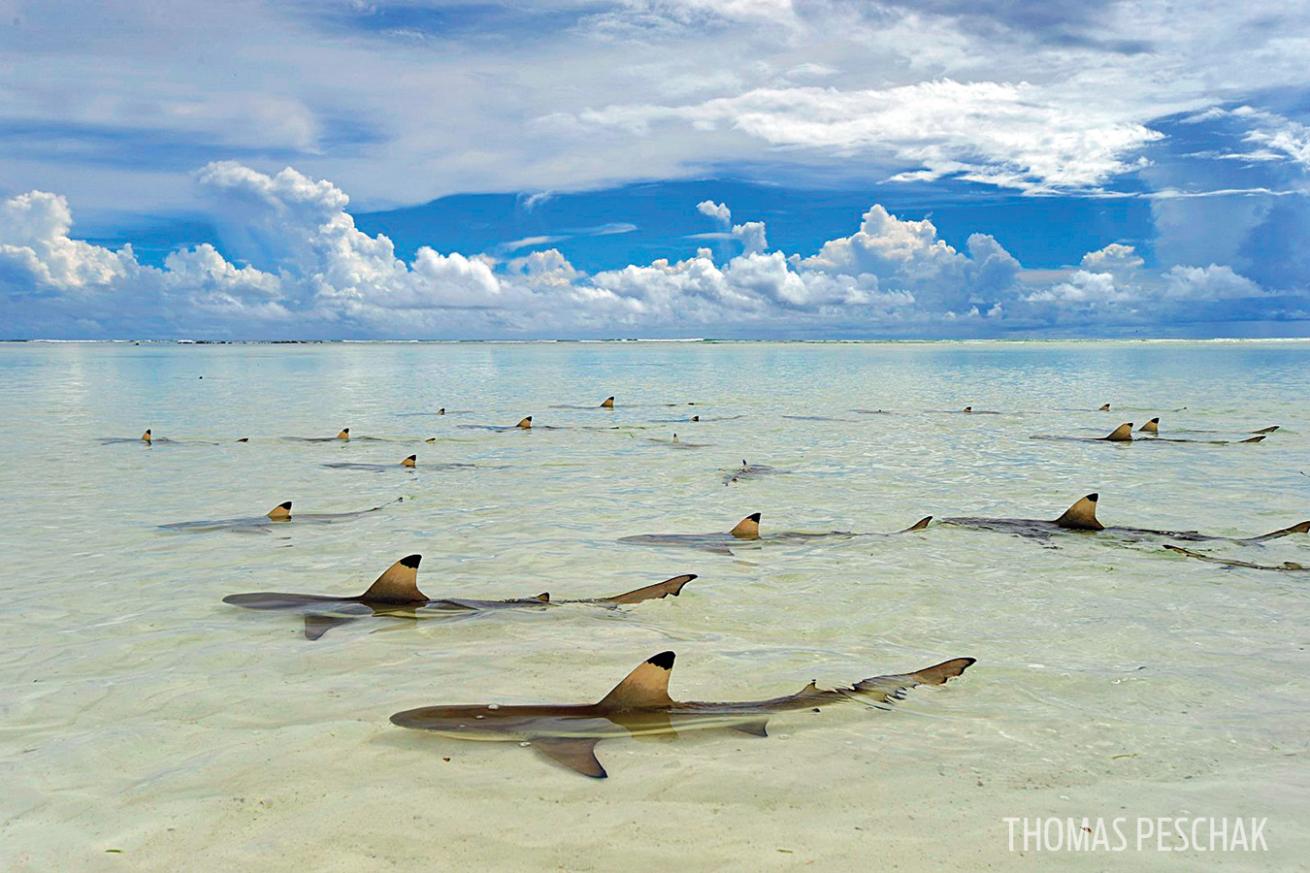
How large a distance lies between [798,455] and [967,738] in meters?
15.4

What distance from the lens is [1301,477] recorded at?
16.6 meters

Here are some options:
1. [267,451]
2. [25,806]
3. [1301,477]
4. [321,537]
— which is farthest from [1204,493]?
[267,451]

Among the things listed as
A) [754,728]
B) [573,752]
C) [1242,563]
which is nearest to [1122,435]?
[1242,563]

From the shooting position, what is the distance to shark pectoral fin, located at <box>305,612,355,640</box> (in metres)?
7.59

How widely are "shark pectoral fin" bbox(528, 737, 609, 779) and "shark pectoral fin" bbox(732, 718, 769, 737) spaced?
35.8 inches

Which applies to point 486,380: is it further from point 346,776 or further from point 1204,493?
point 346,776

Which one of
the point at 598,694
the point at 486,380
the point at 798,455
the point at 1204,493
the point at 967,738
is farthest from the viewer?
the point at 486,380

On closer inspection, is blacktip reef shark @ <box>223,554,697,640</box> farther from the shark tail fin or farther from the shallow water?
the shark tail fin

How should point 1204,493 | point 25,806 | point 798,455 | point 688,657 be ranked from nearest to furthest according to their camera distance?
1. point 25,806
2. point 688,657
3. point 1204,493
4. point 798,455

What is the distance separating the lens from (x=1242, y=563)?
10.1m

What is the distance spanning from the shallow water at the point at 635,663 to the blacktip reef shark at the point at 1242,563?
0.23 meters

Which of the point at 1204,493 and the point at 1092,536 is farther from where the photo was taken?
the point at 1204,493

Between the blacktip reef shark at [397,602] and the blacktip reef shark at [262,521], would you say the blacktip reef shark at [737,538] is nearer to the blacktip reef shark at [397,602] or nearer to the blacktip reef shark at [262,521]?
the blacktip reef shark at [397,602]

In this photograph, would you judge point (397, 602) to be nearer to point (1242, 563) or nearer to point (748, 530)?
point (748, 530)
